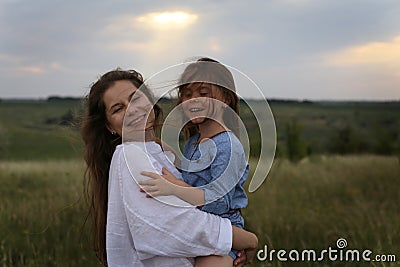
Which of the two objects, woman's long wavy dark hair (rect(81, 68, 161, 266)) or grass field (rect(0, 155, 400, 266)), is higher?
woman's long wavy dark hair (rect(81, 68, 161, 266))

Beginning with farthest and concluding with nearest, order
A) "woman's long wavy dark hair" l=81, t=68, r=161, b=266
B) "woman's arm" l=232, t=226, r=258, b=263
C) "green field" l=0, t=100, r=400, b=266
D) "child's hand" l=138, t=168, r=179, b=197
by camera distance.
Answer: "green field" l=0, t=100, r=400, b=266 → "woman's long wavy dark hair" l=81, t=68, r=161, b=266 → "woman's arm" l=232, t=226, r=258, b=263 → "child's hand" l=138, t=168, r=179, b=197

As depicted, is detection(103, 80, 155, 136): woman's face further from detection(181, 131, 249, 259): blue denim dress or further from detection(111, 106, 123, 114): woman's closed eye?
detection(181, 131, 249, 259): blue denim dress

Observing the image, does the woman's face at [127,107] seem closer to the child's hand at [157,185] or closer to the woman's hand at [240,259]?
the child's hand at [157,185]

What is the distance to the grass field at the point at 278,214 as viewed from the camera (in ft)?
14.7

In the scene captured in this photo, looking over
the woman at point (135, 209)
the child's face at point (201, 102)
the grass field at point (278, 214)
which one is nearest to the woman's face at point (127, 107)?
the woman at point (135, 209)

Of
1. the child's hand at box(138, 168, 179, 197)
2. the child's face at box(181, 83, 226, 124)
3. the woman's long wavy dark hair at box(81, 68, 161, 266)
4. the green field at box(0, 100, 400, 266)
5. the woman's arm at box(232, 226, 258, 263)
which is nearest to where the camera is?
the child's hand at box(138, 168, 179, 197)

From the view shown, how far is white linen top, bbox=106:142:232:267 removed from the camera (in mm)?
1843

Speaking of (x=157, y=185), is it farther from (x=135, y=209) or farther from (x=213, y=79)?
(x=213, y=79)

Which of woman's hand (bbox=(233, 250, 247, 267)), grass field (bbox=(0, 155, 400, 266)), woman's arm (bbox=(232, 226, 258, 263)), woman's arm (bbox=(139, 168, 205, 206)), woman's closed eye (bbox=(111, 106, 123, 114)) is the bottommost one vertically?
grass field (bbox=(0, 155, 400, 266))

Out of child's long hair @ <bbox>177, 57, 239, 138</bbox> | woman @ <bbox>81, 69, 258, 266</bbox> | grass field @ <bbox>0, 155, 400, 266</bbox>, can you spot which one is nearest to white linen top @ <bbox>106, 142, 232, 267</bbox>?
woman @ <bbox>81, 69, 258, 266</bbox>

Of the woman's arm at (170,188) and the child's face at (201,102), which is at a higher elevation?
the child's face at (201,102)

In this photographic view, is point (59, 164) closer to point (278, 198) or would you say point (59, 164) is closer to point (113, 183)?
point (278, 198)

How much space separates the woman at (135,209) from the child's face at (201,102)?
0.14m

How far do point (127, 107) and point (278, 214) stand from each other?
3.93 metres
